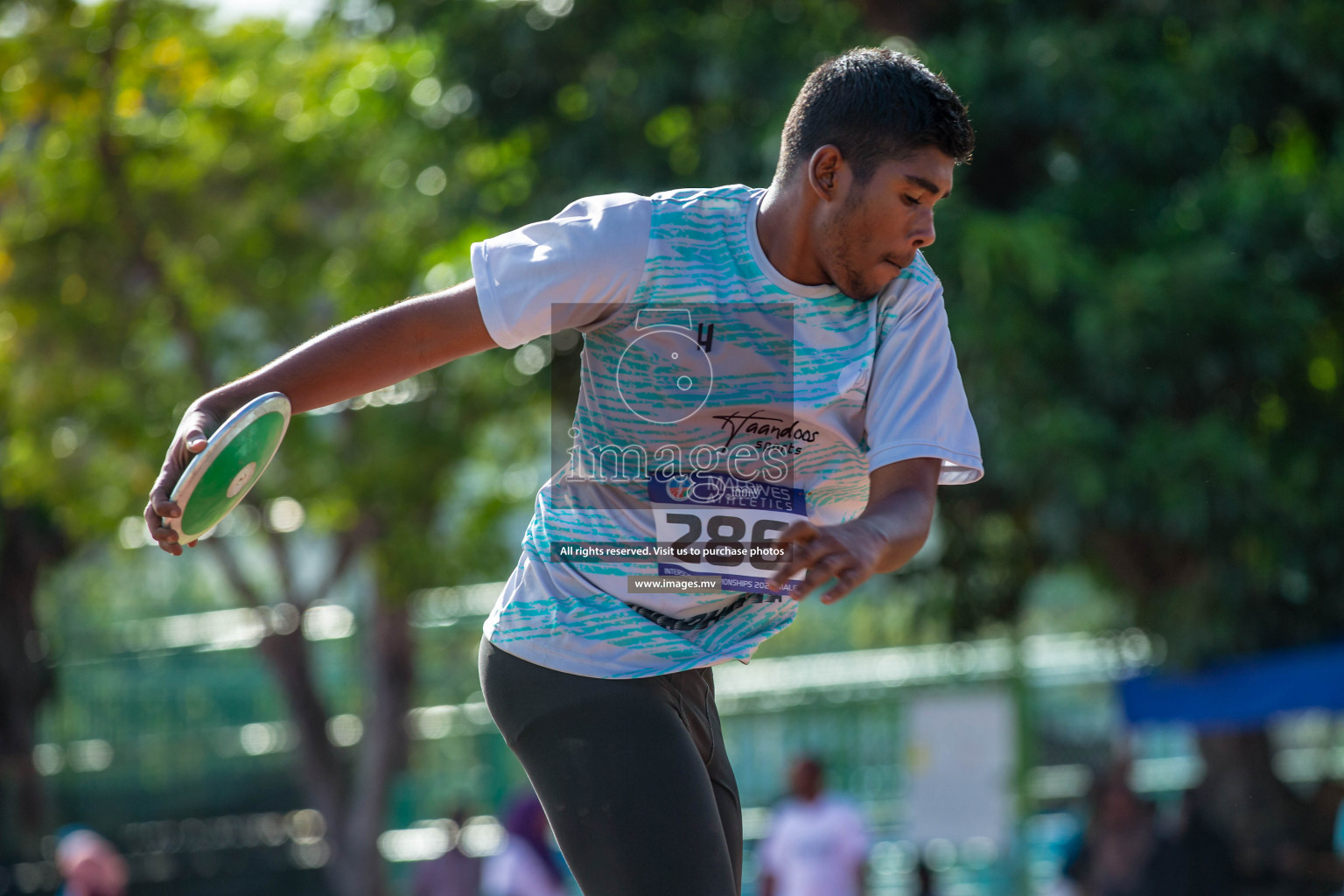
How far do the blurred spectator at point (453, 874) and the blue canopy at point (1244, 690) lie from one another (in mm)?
4700

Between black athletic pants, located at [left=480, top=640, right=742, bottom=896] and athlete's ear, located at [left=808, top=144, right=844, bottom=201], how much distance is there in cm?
78

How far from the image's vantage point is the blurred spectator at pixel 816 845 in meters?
9.04

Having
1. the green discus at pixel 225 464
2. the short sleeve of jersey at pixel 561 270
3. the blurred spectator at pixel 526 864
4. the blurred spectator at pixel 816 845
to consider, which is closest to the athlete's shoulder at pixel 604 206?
the short sleeve of jersey at pixel 561 270

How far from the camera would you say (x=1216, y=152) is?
837cm

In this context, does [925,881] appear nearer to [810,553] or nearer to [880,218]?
[880,218]

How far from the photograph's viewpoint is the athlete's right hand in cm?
217

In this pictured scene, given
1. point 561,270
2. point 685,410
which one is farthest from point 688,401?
point 561,270

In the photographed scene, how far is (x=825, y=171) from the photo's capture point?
2.32m

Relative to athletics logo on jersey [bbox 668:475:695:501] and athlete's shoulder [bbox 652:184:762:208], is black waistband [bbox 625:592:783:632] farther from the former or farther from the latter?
athlete's shoulder [bbox 652:184:762:208]

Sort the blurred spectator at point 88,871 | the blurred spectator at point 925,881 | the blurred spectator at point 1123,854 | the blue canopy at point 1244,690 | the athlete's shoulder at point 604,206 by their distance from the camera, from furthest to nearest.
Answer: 1. the blurred spectator at point 925,881
2. the blurred spectator at point 1123,854
3. the blue canopy at point 1244,690
4. the blurred spectator at point 88,871
5. the athlete's shoulder at point 604,206

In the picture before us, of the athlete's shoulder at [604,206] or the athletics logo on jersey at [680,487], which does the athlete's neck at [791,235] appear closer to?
the athlete's shoulder at [604,206]

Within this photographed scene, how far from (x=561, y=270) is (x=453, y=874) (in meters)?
9.12

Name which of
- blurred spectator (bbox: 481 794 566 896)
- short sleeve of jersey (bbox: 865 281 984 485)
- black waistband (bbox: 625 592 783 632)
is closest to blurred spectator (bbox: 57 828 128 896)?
blurred spectator (bbox: 481 794 566 896)

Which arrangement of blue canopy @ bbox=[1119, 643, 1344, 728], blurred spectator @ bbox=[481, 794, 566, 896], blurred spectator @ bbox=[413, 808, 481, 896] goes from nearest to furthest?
blue canopy @ bbox=[1119, 643, 1344, 728] < blurred spectator @ bbox=[481, 794, 566, 896] < blurred spectator @ bbox=[413, 808, 481, 896]
